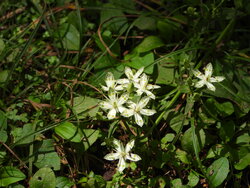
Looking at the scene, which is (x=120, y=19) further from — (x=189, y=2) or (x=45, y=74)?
(x=45, y=74)

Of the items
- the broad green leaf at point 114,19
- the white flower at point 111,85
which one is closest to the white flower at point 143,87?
the white flower at point 111,85

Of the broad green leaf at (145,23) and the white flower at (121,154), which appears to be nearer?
the white flower at (121,154)

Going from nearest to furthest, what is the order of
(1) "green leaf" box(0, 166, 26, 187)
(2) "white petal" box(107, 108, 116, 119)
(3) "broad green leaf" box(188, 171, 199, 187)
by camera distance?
1. (2) "white petal" box(107, 108, 116, 119)
2. (1) "green leaf" box(0, 166, 26, 187)
3. (3) "broad green leaf" box(188, 171, 199, 187)

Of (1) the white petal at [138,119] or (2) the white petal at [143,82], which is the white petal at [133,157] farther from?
(2) the white petal at [143,82]

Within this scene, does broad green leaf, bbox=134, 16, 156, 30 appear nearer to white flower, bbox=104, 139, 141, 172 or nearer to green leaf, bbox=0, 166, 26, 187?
white flower, bbox=104, 139, 141, 172

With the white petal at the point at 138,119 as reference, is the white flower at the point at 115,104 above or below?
above

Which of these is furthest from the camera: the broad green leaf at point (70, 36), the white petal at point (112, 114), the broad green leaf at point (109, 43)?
the broad green leaf at point (70, 36)

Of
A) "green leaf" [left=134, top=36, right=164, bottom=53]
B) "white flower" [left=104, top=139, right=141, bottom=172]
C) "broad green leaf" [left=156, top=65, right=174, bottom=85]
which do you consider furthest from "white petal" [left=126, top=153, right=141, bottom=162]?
"green leaf" [left=134, top=36, right=164, bottom=53]

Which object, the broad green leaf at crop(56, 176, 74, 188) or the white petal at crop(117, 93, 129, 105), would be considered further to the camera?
the broad green leaf at crop(56, 176, 74, 188)
